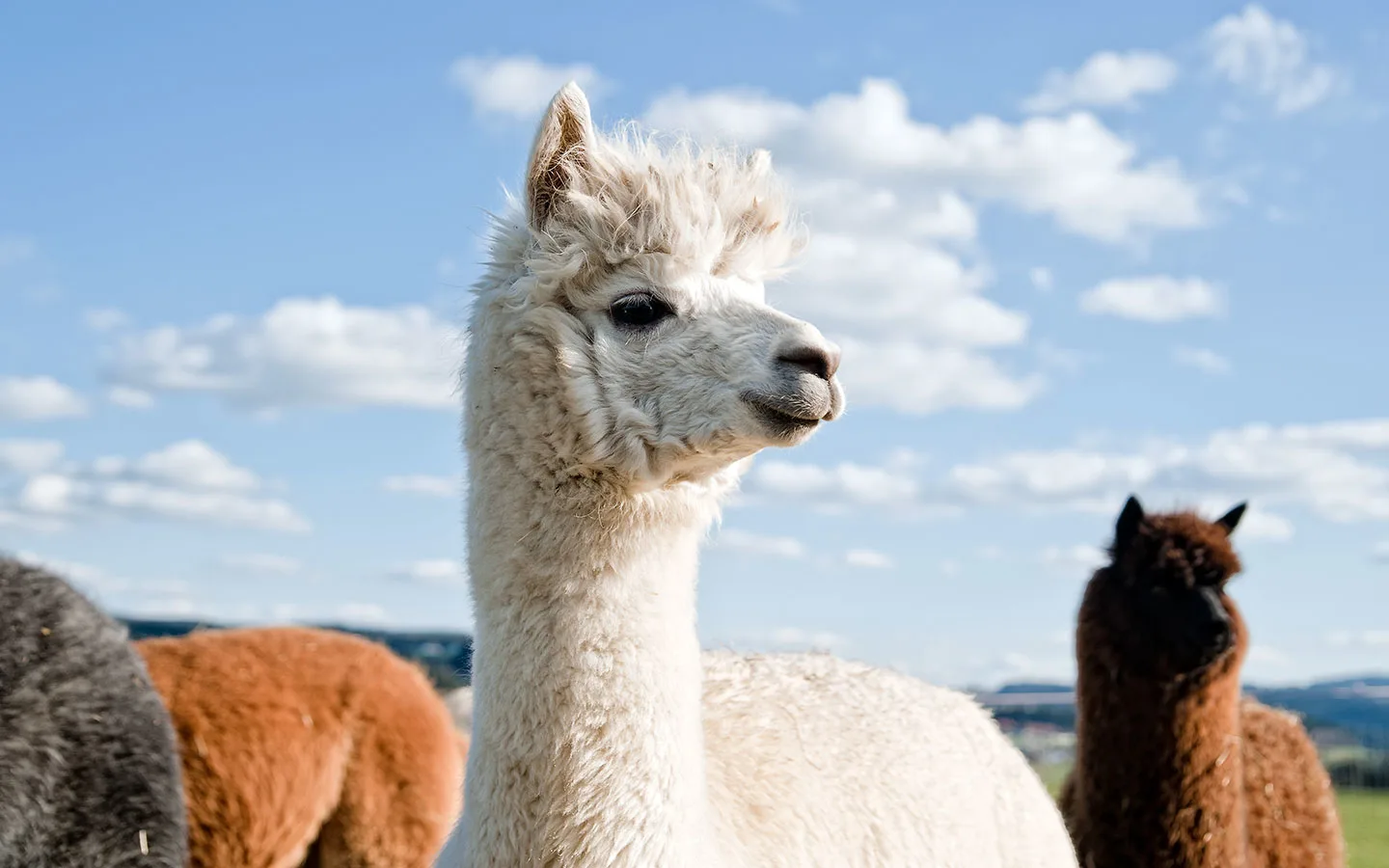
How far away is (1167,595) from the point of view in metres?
6.37

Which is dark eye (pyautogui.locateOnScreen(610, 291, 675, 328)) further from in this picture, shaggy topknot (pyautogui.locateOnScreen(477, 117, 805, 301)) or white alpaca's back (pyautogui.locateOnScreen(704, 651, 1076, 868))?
white alpaca's back (pyautogui.locateOnScreen(704, 651, 1076, 868))

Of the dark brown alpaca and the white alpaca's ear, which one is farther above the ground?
the white alpaca's ear

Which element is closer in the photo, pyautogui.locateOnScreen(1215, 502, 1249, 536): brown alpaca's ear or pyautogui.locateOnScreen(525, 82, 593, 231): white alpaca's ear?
pyautogui.locateOnScreen(525, 82, 593, 231): white alpaca's ear

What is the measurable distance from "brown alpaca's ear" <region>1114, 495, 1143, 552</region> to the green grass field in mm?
5239

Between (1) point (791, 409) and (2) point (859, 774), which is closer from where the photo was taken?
(1) point (791, 409)

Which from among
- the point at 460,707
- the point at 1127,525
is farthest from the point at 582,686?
the point at 460,707

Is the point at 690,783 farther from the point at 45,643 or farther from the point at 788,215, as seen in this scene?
the point at 45,643

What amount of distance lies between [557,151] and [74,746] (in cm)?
294

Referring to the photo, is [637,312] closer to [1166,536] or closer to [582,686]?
[582,686]

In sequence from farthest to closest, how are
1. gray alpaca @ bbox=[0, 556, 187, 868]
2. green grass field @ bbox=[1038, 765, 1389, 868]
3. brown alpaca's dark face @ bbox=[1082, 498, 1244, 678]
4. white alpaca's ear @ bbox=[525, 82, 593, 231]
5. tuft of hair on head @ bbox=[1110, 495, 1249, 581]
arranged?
green grass field @ bbox=[1038, 765, 1389, 868] < tuft of hair on head @ bbox=[1110, 495, 1249, 581] < brown alpaca's dark face @ bbox=[1082, 498, 1244, 678] < gray alpaca @ bbox=[0, 556, 187, 868] < white alpaca's ear @ bbox=[525, 82, 593, 231]

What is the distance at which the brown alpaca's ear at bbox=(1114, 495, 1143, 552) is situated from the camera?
6691mm

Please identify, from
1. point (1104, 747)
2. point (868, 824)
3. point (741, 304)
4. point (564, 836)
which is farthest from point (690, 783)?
point (1104, 747)

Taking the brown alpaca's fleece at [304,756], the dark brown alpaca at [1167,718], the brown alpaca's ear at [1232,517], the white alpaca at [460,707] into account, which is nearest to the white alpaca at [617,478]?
the dark brown alpaca at [1167,718]

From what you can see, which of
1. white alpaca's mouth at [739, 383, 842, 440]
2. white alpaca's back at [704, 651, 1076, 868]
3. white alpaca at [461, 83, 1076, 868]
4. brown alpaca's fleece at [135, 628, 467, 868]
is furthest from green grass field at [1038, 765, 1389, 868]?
white alpaca's mouth at [739, 383, 842, 440]
